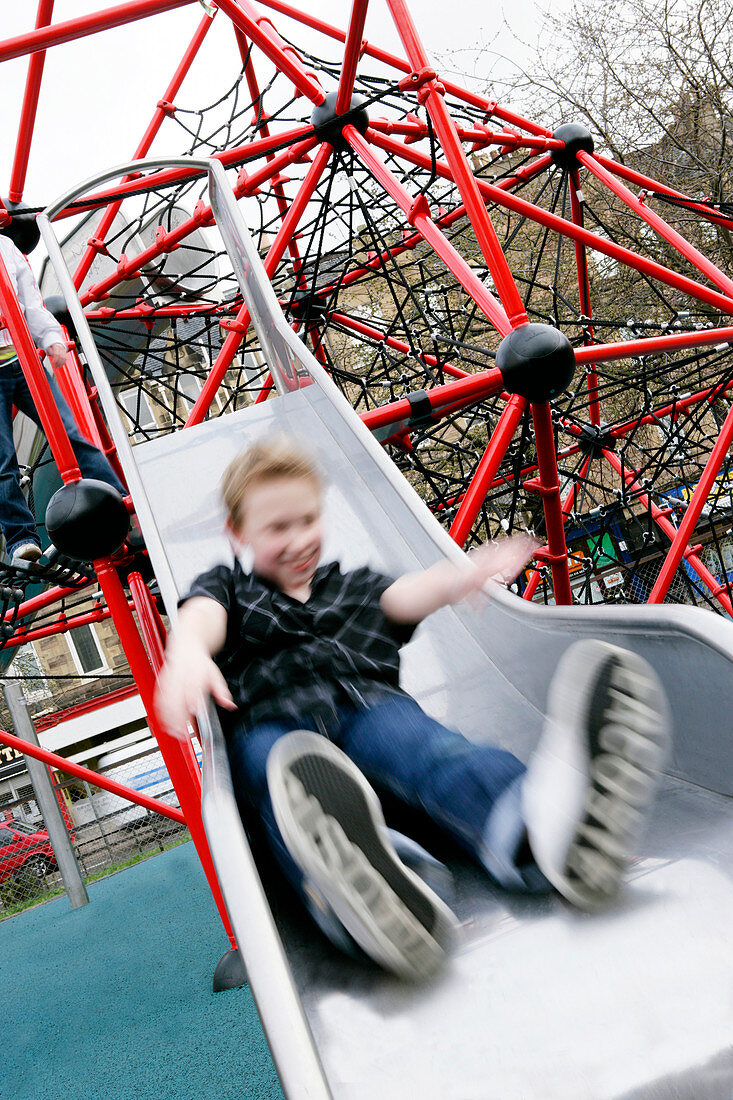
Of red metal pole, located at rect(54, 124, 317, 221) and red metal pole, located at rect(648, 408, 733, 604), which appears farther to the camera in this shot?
red metal pole, located at rect(648, 408, 733, 604)

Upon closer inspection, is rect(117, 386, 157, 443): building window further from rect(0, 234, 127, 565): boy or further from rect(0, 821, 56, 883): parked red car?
rect(0, 821, 56, 883): parked red car

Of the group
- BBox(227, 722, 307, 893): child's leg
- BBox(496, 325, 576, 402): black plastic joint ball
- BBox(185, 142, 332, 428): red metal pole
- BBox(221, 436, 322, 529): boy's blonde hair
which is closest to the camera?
BBox(227, 722, 307, 893): child's leg

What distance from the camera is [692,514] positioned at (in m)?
4.06

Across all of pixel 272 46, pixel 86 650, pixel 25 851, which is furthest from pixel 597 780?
pixel 86 650

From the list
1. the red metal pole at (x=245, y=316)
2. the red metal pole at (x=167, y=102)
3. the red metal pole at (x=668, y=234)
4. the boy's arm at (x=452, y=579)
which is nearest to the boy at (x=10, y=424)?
the red metal pole at (x=245, y=316)

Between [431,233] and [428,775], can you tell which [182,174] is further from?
[428,775]

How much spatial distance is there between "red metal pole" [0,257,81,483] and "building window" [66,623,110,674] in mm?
22759

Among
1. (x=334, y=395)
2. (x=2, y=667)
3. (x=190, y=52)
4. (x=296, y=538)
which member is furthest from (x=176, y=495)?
(x=2, y=667)

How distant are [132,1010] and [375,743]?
9.00ft

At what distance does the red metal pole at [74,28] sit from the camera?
272 centimetres

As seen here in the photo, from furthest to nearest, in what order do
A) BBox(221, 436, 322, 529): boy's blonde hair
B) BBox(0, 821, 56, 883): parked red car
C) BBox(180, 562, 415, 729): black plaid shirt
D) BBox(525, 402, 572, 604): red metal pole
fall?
BBox(0, 821, 56, 883): parked red car < BBox(525, 402, 572, 604): red metal pole < BBox(221, 436, 322, 529): boy's blonde hair < BBox(180, 562, 415, 729): black plaid shirt

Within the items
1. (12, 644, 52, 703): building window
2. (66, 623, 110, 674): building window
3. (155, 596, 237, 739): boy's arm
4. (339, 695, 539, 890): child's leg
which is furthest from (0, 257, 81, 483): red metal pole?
(66, 623, 110, 674): building window

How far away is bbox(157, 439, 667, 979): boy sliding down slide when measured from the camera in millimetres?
1208

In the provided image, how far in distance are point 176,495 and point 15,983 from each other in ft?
12.2
